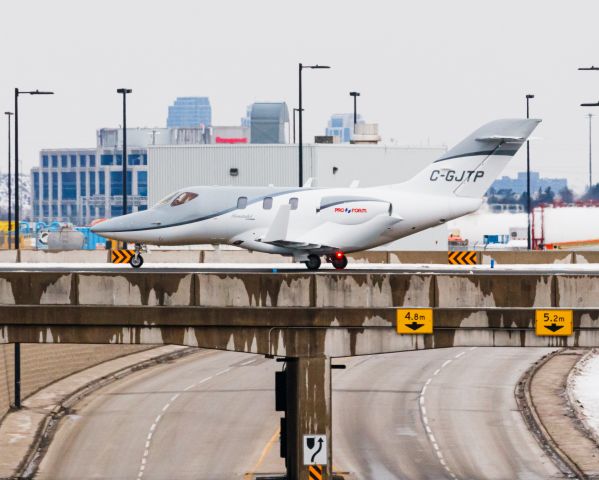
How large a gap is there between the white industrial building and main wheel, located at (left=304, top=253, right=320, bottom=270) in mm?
39727

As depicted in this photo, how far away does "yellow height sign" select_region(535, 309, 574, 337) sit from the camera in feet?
104

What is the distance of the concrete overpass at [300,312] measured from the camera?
3186 centimetres

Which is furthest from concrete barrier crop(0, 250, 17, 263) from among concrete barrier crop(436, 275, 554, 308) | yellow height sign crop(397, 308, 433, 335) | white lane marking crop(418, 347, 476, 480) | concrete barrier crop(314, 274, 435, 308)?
concrete barrier crop(436, 275, 554, 308)

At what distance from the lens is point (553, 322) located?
31750 mm

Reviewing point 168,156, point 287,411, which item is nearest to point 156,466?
point 287,411

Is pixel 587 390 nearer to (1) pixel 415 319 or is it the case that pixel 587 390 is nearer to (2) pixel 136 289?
(1) pixel 415 319

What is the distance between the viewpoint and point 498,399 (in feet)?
Result: 198

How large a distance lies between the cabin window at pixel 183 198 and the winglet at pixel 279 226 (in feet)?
10.4

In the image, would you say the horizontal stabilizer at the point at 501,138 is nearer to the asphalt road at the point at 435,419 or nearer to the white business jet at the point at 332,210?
the white business jet at the point at 332,210

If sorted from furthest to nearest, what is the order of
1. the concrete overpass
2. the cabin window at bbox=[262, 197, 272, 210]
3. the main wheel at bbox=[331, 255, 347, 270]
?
the main wheel at bbox=[331, 255, 347, 270]
the cabin window at bbox=[262, 197, 272, 210]
the concrete overpass

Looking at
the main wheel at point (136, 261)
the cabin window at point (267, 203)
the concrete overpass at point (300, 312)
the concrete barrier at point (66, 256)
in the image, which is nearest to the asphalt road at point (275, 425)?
the concrete barrier at point (66, 256)

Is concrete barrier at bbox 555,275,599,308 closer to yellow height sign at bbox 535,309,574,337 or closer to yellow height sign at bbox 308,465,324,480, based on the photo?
yellow height sign at bbox 535,309,574,337

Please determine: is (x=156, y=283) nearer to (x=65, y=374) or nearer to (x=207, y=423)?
(x=207, y=423)

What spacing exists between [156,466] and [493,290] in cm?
1891
